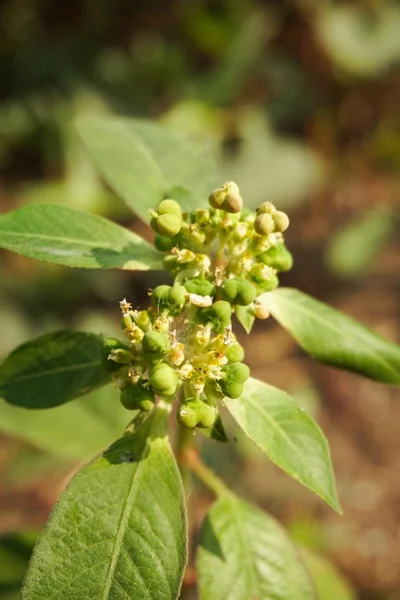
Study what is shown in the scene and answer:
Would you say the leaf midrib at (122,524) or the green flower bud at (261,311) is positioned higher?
the green flower bud at (261,311)

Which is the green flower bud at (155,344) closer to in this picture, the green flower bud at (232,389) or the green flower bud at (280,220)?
the green flower bud at (232,389)

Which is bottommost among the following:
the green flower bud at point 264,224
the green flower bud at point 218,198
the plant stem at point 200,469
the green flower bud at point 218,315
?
the plant stem at point 200,469

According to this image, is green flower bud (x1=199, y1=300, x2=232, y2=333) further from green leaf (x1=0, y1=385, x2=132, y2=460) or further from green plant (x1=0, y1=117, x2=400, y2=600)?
green leaf (x1=0, y1=385, x2=132, y2=460)

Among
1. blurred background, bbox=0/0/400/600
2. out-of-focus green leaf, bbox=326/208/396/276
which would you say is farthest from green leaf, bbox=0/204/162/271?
out-of-focus green leaf, bbox=326/208/396/276

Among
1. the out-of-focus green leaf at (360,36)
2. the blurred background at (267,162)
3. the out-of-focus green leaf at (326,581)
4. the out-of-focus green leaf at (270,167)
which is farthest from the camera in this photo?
the out-of-focus green leaf at (360,36)

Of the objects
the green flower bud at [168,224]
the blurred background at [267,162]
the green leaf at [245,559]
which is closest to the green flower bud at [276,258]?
the green flower bud at [168,224]

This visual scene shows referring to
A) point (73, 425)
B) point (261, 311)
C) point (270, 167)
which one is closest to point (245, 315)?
point (261, 311)

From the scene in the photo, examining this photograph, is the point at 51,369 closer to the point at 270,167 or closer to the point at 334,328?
the point at 334,328
